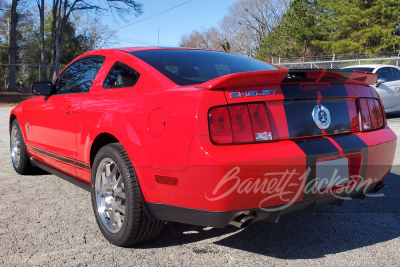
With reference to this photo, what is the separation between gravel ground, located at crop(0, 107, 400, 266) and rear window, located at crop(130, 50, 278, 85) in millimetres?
1150

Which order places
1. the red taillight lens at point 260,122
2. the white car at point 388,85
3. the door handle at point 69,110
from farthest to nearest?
the white car at point 388,85 → the door handle at point 69,110 → the red taillight lens at point 260,122

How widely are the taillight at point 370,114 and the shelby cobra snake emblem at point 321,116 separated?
383 mm

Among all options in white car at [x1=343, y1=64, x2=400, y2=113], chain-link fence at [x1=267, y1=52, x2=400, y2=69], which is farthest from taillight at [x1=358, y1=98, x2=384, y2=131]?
chain-link fence at [x1=267, y1=52, x2=400, y2=69]

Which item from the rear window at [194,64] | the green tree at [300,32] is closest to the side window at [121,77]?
the rear window at [194,64]

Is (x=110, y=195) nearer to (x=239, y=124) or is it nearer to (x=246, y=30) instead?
(x=239, y=124)

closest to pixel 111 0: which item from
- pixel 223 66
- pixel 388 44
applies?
pixel 388 44

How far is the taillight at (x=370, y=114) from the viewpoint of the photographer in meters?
2.89

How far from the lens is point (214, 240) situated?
2.96 m

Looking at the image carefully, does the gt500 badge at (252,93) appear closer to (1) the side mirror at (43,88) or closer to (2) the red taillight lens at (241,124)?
(2) the red taillight lens at (241,124)

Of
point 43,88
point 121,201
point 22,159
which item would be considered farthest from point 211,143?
point 22,159

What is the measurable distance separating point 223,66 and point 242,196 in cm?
131

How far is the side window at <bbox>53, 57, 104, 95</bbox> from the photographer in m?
3.62

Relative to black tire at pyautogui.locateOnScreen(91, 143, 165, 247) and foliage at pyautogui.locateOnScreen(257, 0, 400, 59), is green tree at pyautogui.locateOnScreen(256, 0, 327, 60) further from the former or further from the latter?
black tire at pyautogui.locateOnScreen(91, 143, 165, 247)

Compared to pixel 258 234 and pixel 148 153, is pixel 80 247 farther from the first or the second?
pixel 258 234
